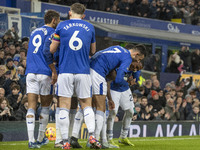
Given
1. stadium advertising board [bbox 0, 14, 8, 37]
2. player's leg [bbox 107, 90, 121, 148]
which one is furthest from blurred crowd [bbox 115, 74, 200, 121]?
player's leg [bbox 107, 90, 121, 148]

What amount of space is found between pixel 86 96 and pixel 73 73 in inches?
16.9

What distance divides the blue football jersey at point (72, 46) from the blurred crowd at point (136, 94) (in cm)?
453

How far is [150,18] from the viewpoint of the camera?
24859 millimetres

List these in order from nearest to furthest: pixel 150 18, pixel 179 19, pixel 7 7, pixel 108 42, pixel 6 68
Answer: pixel 6 68
pixel 7 7
pixel 108 42
pixel 150 18
pixel 179 19

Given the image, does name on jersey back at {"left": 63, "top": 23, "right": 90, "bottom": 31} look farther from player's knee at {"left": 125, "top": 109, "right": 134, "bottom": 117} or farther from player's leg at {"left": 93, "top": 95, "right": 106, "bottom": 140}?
player's knee at {"left": 125, "top": 109, "right": 134, "bottom": 117}

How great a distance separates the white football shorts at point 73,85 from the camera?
7172mm

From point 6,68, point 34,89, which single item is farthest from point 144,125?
point 34,89

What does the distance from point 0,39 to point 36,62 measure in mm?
6834

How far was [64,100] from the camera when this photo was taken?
7191mm

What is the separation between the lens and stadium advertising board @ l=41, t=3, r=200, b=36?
2024cm

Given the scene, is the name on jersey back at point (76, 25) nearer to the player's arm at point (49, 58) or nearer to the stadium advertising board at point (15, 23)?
the player's arm at point (49, 58)

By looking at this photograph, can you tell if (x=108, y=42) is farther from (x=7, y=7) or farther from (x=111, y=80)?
(x=111, y=80)

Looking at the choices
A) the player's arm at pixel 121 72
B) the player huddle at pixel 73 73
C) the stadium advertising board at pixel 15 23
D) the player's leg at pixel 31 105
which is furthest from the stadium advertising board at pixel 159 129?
the stadium advertising board at pixel 15 23

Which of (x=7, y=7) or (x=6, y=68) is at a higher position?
(x=7, y=7)
